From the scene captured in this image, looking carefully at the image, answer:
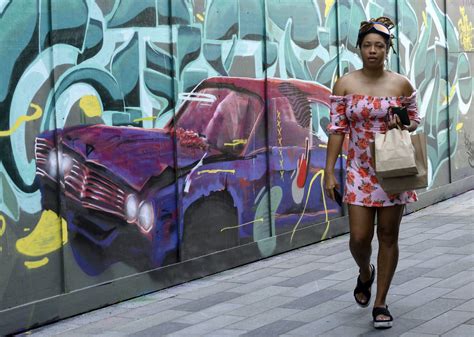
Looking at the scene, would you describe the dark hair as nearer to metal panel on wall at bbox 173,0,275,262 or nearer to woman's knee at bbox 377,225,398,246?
woman's knee at bbox 377,225,398,246

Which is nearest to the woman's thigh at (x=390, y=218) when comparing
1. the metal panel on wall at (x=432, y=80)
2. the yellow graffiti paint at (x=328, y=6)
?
the yellow graffiti paint at (x=328, y=6)

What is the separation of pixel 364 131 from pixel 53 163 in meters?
2.05

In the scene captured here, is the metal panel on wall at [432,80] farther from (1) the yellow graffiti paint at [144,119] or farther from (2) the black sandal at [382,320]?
(2) the black sandal at [382,320]

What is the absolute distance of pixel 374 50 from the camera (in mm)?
5871

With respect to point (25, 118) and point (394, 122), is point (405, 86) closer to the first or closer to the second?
point (394, 122)

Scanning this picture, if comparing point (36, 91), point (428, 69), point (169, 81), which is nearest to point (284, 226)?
point (169, 81)

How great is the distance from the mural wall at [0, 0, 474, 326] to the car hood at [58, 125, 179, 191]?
0.04 feet

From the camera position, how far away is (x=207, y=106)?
25.0 ft

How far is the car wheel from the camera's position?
743 centimetres

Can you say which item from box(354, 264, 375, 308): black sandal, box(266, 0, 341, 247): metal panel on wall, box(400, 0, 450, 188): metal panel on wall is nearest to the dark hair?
box(354, 264, 375, 308): black sandal

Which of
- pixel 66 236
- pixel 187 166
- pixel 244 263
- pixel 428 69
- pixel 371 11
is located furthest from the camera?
pixel 428 69

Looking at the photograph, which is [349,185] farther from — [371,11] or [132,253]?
[371,11]

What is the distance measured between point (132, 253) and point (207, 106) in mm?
1477

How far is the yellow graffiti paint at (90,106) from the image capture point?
636 cm
